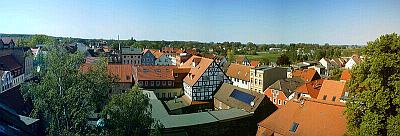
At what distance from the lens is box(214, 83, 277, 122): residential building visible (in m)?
16.3

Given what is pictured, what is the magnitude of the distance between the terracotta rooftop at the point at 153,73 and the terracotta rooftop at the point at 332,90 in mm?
9852

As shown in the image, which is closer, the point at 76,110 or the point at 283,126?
the point at 76,110

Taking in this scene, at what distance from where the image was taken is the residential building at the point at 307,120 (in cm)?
1075

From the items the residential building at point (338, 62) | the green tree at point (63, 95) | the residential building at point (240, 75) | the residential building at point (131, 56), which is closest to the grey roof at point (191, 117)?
the green tree at point (63, 95)

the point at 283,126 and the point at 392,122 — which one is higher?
the point at 392,122

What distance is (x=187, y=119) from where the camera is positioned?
1450cm

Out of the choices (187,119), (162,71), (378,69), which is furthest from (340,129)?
(162,71)

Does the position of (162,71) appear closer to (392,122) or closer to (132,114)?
(132,114)

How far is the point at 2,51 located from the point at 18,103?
63.2 feet

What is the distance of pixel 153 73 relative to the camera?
23.6 metres

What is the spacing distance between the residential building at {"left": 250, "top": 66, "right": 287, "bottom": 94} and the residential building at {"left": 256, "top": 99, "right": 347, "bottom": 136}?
14844 millimetres

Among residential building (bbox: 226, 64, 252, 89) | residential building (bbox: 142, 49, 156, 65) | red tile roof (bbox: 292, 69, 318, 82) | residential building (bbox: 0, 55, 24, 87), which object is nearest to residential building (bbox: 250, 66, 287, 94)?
residential building (bbox: 226, 64, 252, 89)

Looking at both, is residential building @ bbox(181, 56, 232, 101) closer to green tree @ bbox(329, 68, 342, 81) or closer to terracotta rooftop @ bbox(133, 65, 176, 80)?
terracotta rooftop @ bbox(133, 65, 176, 80)

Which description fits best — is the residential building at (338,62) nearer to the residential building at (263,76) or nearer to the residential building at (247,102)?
the residential building at (263,76)
